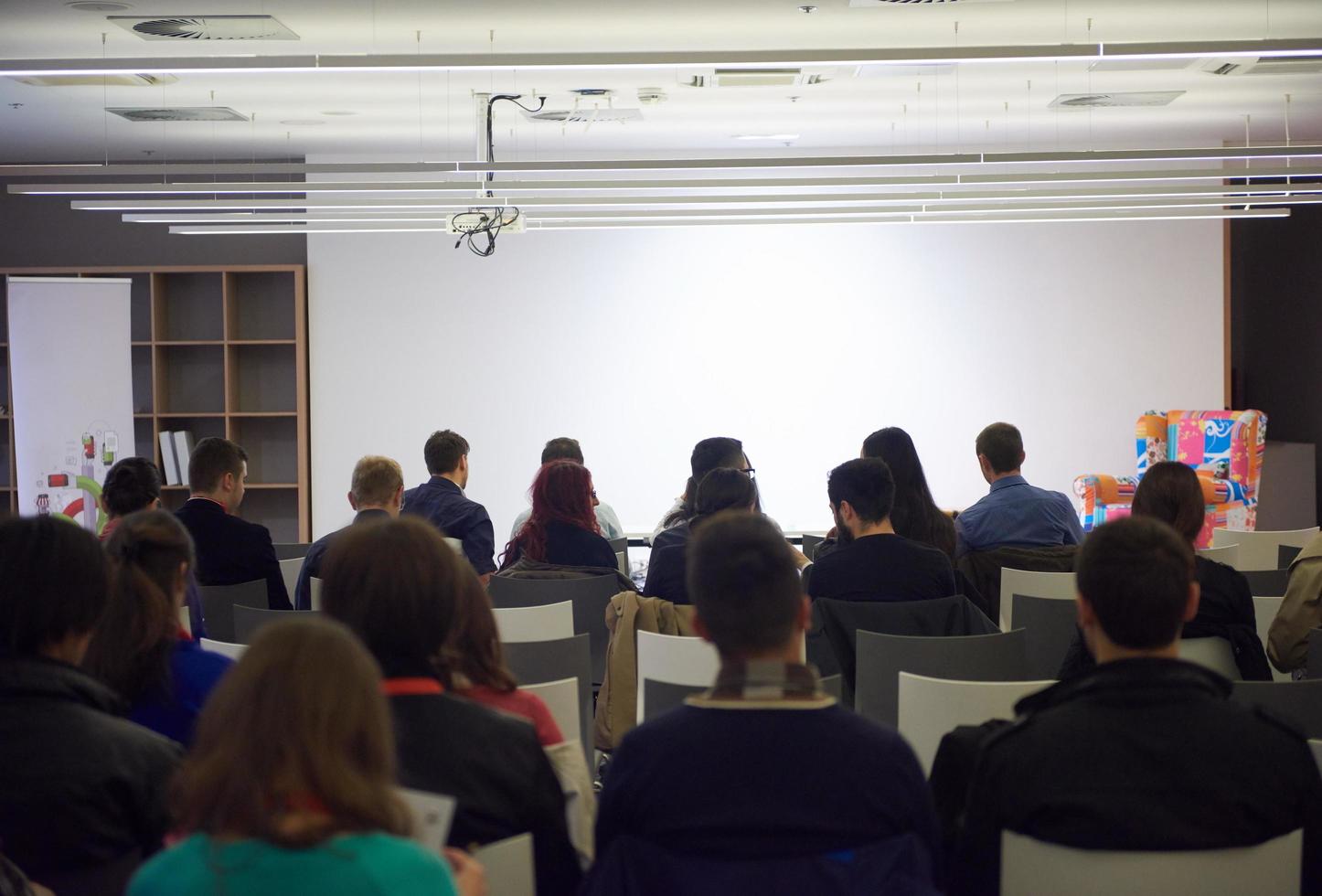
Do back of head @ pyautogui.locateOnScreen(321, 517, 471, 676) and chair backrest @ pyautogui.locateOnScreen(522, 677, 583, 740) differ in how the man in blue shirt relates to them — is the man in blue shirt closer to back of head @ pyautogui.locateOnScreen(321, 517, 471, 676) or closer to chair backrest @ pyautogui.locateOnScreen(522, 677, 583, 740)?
chair backrest @ pyautogui.locateOnScreen(522, 677, 583, 740)

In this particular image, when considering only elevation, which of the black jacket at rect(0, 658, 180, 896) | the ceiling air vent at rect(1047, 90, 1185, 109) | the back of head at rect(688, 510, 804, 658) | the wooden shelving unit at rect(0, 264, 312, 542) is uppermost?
the ceiling air vent at rect(1047, 90, 1185, 109)

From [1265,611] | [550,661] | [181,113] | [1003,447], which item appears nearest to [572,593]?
[550,661]

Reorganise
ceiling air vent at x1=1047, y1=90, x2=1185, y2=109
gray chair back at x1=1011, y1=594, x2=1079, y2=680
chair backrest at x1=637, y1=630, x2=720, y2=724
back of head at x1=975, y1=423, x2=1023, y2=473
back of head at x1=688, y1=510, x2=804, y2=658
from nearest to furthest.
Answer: back of head at x1=688, y1=510, x2=804, y2=658 → chair backrest at x1=637, y1=630, x2=720, y2=724 → gray chair back at x1=1011, y1=594, x2=1079, y2=680 → back of head at x1=975, y1=423, x2=1023, y2=473 → ceiling air vent at x1=1047, y1=90, x2=1185, y2=109

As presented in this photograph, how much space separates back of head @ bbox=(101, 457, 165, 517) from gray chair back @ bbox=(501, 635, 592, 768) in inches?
72.0

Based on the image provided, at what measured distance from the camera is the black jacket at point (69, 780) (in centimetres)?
171

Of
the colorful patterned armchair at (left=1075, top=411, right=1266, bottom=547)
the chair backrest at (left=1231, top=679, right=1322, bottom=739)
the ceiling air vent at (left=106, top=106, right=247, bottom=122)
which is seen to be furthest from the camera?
the colorful patterned armchair at (left=1075, top=411, right=1266, bottom=547)

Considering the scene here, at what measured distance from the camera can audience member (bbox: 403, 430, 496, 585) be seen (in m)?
5.27

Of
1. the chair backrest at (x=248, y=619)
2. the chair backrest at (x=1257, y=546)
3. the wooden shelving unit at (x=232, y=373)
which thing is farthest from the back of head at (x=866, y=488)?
the wooden shelving unit at (x=232, y=373)

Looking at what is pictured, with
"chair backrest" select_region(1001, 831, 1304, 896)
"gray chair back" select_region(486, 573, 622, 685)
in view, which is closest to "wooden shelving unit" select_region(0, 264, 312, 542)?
"gray chair back" select_region(486, 573, 622, 685)

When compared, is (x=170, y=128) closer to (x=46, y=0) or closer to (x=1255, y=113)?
(x=46, y=0)

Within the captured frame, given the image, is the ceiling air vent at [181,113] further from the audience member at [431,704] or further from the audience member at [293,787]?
the audience member at [293,787]

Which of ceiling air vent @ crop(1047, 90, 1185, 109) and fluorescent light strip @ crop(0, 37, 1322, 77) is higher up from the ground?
ceiling air vent @ crop(1047, 90, 1185, 109)

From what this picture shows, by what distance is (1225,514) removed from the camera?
8398 millimetres

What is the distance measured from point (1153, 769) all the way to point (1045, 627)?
7.13 feet
